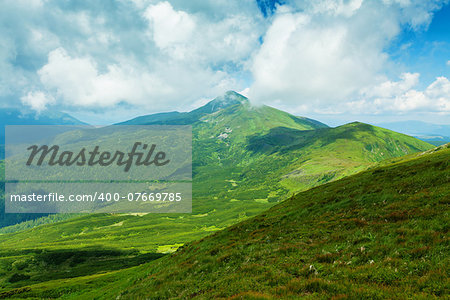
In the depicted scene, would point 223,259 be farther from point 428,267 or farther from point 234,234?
point 428,267

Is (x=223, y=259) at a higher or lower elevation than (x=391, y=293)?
lower

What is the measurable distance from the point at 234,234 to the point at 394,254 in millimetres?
24589

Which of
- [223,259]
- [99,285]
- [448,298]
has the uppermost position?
[448,298]

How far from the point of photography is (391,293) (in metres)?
8.49

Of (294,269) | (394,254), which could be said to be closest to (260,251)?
(294,269)

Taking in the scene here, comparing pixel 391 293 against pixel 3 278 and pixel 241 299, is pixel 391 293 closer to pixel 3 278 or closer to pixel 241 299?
pixel 241 299

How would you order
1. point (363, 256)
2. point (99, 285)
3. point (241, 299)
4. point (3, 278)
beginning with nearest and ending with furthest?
point (241, 299)
point (363, 256)
point (99, 285)
point (3, 278)

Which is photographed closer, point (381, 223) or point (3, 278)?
point (381, 223)

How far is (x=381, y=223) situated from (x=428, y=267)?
8.84 meters

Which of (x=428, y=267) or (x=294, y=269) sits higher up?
(x=428, y=267)

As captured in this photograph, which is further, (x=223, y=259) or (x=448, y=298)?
(x=223, y=259)

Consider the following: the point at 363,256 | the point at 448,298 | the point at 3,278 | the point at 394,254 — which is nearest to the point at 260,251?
the point at 363,256

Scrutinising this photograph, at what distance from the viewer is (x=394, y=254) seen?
1210cm

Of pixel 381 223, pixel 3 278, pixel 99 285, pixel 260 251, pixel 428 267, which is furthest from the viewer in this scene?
pixel 3 278
